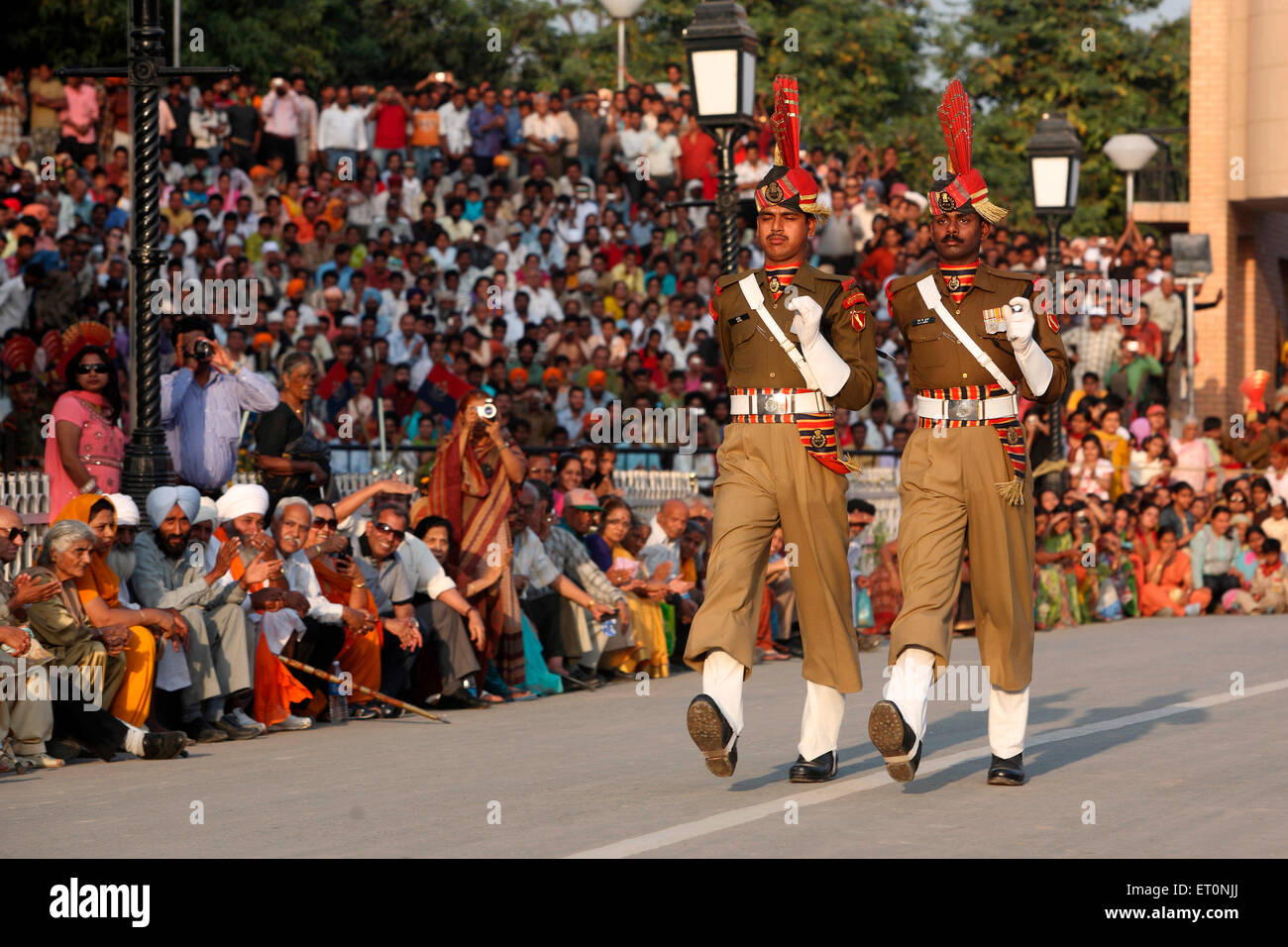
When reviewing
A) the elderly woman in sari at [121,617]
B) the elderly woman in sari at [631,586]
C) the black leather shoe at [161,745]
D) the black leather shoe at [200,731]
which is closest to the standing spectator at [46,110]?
the elderly woman in sari at [631,586]

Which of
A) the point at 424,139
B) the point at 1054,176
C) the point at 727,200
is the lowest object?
the point at 727,200

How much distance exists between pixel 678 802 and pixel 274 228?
15.9 m

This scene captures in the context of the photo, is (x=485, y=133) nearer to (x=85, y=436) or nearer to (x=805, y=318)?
(x=85, y=436)

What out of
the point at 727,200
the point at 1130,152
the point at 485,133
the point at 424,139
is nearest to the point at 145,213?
the point at 727,200

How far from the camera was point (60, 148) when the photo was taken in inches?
944

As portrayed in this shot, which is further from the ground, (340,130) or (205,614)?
(340,130)

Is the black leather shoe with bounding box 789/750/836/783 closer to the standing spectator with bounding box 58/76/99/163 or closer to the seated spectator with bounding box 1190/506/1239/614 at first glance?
the seated spectator with bounding box 1190/506/1239/614

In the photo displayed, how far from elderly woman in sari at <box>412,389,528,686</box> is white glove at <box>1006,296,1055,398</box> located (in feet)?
17.0

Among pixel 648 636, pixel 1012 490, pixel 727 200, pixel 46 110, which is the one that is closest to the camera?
pixel 1012 490

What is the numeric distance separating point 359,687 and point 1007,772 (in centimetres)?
448

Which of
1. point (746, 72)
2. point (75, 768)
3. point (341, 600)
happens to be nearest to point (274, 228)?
point (746, 72)

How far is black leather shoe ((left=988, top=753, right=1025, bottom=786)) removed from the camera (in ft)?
29.7

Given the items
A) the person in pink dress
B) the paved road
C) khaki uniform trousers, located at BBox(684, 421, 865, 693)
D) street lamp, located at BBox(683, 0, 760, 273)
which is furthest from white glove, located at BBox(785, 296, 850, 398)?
street lamp, located at BBox(683, 0, 760, 273)

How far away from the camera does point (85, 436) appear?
40.8ft
